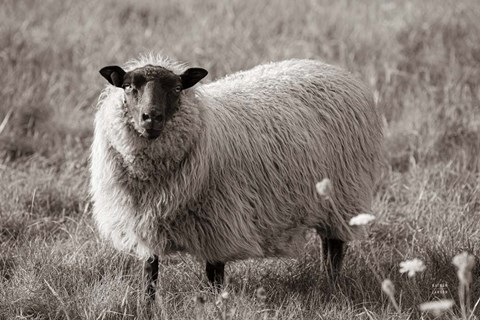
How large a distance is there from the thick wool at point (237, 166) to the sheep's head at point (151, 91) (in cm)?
7

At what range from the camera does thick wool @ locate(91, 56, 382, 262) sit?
3770 millimetres

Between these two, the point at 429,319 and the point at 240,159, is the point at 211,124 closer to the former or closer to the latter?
the point at 240,159

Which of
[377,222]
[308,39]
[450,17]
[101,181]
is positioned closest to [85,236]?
[101,181]

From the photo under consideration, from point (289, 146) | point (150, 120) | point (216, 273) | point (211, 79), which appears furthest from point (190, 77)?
point (211, 79)

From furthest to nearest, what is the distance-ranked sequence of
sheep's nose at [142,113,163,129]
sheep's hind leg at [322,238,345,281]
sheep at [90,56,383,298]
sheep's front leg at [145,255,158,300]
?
sheep's hind leg at [322,238,345,281], sheep's front leg at [145,255,158,300], sheep at [90,56,383,298], sheep's nose at [142,113,163,129]

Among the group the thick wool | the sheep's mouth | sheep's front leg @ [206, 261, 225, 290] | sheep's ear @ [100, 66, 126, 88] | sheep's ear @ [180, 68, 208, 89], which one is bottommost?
sheep's front leg @ [206, 261, 225, 290]

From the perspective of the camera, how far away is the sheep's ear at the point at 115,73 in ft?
12.3

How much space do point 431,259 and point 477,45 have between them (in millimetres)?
4067

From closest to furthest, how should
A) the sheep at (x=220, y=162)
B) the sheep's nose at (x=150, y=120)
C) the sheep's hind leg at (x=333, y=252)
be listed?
the sheep's nose at (x=150, y=120), the sheep at (x=220, y=162), the sheep's hind leg at (x=333, y=252)

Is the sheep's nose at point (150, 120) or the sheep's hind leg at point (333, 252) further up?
the sheep's nose at point (150, 120)

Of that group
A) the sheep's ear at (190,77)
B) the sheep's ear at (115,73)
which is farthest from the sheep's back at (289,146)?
the sheep's ear at (115,73)

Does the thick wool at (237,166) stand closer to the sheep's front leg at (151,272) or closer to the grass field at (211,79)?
the sheep's front leg at (151,272)

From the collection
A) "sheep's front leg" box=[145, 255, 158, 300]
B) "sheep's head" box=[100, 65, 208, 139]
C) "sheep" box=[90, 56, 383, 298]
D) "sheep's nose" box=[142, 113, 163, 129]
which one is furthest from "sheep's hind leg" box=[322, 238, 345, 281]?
"sheep's nose" box=[142, 113, 163, 129]

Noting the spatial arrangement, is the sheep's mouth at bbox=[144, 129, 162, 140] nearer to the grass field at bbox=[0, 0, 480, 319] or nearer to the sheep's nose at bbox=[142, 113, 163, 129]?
the sheep's nose at bbox=[142, 113, 163, 129]
